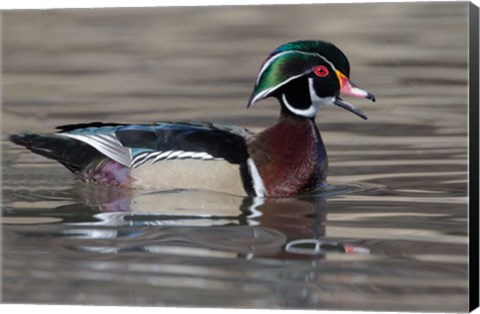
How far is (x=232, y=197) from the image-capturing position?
28.6 ft

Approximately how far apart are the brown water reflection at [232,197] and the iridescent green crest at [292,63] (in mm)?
74

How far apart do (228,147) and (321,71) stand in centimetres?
64

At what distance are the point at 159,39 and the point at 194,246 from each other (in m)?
1.07

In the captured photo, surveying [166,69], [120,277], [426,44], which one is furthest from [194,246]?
[426,44]

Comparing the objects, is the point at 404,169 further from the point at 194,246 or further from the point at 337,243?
the point at 194,246

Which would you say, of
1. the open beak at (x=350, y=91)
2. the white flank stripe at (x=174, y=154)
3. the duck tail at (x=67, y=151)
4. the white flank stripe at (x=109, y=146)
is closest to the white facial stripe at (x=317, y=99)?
the open beak at (x=350, y=91)

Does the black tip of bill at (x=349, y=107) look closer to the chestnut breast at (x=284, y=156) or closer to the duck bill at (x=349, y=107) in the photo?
the duck bill at (x=349, y=107)

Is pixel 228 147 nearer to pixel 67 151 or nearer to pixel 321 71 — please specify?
pixel 321 71

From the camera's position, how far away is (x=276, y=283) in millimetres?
7797

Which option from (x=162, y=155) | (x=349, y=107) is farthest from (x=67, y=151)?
(x=349, y=107)

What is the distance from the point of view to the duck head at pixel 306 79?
8.45 m

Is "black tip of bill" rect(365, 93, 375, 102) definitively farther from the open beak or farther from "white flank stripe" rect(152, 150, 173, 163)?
"white flank stripe" rect(152, 150, 173, 163)

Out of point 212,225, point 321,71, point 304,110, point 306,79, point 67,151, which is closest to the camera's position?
point 212,225

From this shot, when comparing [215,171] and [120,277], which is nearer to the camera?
[120,277]
